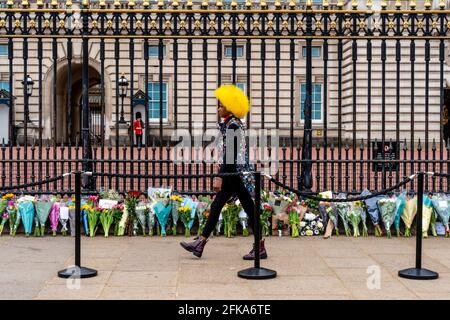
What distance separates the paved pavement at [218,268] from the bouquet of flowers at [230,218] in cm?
18

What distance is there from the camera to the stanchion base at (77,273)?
676 cm

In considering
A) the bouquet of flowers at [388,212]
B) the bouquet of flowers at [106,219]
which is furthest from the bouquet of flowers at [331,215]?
the bouquet of flowers at [106,219]

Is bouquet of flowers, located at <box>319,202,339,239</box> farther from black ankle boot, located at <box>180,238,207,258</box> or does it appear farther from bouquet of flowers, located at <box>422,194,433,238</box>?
black ankle boot, located at <box>180,238,207,258</box>

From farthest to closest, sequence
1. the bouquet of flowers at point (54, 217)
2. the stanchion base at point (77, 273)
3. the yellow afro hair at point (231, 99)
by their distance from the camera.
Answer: the bouquet of flowers at point (54, 217), the yellow afro hair at point (231, 99), the stanchion base at point (77, 273)

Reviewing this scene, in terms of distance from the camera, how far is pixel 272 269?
7.24 m

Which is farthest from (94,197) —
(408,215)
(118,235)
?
(408,215)

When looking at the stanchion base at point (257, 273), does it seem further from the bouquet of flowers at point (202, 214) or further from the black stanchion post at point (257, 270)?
the bouquet of flowers at point (202, 214)

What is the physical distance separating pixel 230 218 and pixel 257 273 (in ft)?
8.22

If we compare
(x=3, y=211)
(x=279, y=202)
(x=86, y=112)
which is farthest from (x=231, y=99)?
(x=3, y=211)

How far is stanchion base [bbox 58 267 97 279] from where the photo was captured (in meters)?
6.76

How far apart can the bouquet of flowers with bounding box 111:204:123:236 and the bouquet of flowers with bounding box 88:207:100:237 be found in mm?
166
